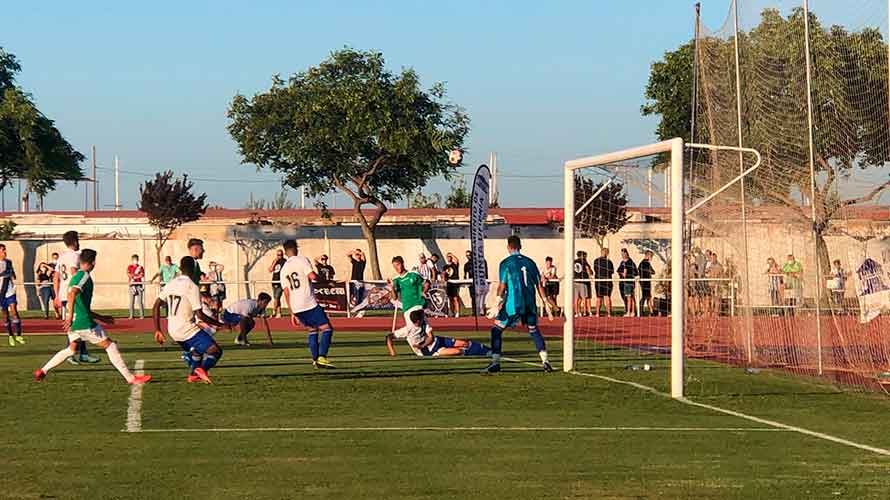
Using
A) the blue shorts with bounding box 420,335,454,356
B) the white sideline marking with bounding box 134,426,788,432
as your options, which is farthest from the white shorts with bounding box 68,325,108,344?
the blue shorts with bounding box 420,335,454,356

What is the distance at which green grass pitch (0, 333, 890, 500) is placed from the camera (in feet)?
31.3

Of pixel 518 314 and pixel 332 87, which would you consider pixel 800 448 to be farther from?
pixel 332 87

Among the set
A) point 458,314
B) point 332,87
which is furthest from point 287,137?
point 458,314

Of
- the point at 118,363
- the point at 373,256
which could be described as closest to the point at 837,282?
the point at 118,363

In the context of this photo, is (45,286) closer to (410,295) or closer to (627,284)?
(627,284)

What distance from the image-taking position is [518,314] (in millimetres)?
19234

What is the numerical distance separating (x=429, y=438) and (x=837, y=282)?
940 centimetres

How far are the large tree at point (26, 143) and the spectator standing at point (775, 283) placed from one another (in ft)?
113

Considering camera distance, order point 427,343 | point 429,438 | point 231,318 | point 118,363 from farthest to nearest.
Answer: point 231,318
point 427,343
point 118,363
point 429,438

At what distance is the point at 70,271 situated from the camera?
2316 centimetres

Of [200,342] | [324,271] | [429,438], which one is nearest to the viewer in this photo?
[429,438]

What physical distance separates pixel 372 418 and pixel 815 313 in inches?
333

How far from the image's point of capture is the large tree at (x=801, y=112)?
60.4ft

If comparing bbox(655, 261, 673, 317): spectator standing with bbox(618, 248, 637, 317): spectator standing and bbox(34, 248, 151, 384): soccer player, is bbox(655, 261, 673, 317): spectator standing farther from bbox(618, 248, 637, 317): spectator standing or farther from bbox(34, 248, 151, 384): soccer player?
bbox(34, 248, 151, 384): soccer player
